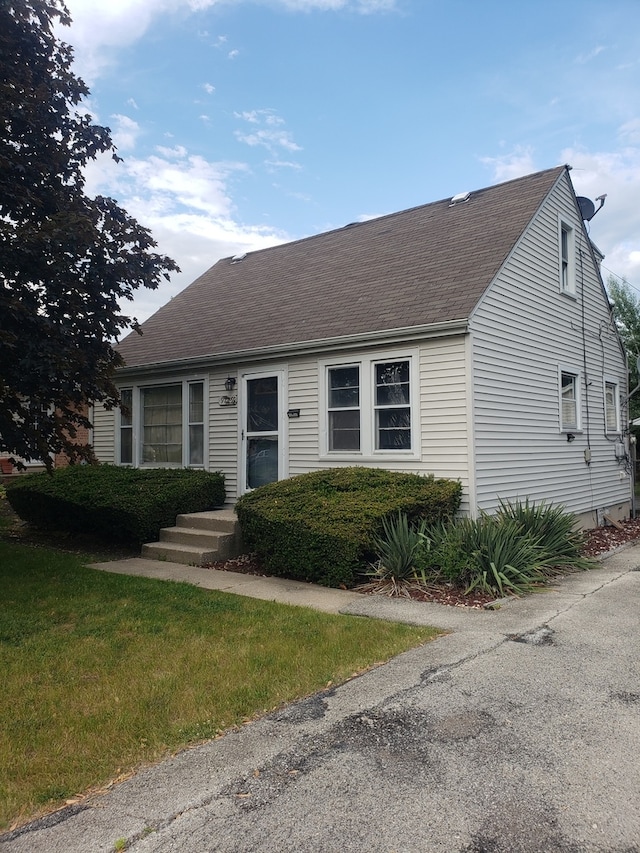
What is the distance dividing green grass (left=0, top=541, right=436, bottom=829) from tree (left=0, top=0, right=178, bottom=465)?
2.26 meters

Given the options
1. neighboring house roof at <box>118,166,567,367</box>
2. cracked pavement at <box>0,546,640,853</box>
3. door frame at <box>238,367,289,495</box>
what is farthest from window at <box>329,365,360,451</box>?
cracked pavement at <box>0,546,640,853</box>

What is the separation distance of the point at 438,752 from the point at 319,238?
45.0 feet

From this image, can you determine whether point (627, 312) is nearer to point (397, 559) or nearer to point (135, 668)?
point (397, 559)

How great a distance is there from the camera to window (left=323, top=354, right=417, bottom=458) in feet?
32.5

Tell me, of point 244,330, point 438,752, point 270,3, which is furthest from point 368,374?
point 438,752

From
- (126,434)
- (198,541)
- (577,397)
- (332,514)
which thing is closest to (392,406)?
(332,514)

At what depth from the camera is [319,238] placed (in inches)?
614

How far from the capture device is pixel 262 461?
11.6m

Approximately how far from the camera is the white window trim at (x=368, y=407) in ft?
31.8

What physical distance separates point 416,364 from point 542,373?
315 centimetres

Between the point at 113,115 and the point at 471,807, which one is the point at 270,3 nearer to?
the point at 113,115

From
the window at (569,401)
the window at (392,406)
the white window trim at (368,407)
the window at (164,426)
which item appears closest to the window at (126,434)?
the window at (164,426)

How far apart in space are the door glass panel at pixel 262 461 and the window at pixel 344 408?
50.2 inches

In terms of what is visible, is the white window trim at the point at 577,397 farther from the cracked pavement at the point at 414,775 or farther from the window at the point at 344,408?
the cracked pavement at the point at 414,775
